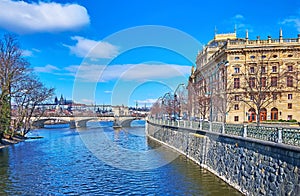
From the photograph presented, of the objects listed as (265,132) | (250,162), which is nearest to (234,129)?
(250,162)

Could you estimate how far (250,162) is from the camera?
1441 cm

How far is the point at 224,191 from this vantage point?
15.8m

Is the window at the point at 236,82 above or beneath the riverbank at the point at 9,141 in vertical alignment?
above

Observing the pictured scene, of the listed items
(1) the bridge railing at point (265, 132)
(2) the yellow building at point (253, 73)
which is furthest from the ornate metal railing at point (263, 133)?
(2) the yellow building at point (253, 73)

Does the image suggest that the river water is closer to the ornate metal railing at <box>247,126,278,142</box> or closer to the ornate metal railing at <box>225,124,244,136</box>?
the ornate metal railing at <box>225,124,244,136</box>

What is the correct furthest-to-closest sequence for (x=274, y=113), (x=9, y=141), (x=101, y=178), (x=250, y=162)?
(x=274, y=113), (x=9, y=141), (x=101, y=178), (x=250, y=162)

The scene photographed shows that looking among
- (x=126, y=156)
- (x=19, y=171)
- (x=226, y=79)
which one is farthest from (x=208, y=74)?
(x=19, y=171)

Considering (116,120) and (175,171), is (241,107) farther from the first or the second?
(116,120)

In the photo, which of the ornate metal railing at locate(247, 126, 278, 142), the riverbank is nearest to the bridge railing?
the ornate metal railing at locate(247, 126, 278, 142)

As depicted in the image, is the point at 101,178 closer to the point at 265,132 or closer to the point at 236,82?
the point at 265,132

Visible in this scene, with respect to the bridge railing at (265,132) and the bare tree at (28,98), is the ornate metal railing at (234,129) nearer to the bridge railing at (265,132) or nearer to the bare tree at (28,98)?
the bridge railing at (265,132)

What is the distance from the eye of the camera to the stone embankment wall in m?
10.8

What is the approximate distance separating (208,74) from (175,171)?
49.6m

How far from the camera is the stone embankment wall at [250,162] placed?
10.8 metres
